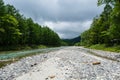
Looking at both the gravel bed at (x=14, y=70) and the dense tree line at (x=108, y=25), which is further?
the dense tree line at (x=108, y=25)

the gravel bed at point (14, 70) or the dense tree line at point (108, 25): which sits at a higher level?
the dense tree line at point (108, 25)

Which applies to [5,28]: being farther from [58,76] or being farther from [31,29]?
[58,76]

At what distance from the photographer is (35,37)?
420ft

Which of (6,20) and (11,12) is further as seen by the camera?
(11,12)

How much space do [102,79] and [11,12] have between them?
8316 centimetres

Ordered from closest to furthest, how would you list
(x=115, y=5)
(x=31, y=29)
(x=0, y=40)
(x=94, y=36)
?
(x=115, y=5)
(x=0, y=40)
(x=94, y=36)
(x=31, y=29)

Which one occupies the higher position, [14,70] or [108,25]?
[108,25]

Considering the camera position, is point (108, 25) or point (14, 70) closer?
point (14, 70)

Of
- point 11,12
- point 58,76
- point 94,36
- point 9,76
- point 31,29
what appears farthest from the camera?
point 31,29

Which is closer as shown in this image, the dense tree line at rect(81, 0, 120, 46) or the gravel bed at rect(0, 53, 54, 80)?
the gravel bed at rect(0, 53, 54, 80)

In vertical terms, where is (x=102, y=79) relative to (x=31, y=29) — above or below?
below

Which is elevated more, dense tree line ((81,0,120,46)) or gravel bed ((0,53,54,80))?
dense tree line ((81,0,120,46))

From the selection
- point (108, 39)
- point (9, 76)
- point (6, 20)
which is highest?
point (6, 20)

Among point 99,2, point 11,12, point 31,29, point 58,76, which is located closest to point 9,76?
point 58,76
